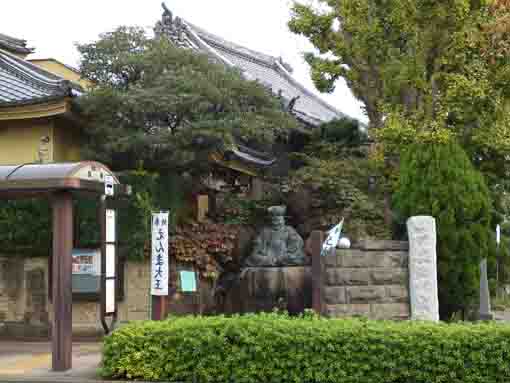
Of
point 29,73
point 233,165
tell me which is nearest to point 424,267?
point 233,165

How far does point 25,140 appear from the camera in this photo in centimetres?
1577

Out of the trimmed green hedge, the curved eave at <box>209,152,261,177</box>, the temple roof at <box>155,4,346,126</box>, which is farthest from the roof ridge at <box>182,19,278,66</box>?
the trimmed green hedge

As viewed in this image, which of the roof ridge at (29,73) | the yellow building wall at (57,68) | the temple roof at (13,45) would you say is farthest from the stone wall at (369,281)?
the yellow building wall at (57,68)

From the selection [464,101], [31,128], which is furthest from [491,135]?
[31,128]

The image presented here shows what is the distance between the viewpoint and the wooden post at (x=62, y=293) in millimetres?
10320

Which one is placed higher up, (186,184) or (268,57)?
(268,57)

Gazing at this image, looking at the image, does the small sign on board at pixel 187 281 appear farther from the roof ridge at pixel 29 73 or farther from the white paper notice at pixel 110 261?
the roof ridge at pixel 29 73

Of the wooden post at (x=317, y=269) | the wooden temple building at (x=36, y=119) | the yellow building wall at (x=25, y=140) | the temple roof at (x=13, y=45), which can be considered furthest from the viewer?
the temple roof at (x=13, y=45)

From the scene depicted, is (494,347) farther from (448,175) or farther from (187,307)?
(187,307)

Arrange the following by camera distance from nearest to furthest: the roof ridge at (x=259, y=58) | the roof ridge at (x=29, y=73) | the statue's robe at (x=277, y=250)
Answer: the statue's robe at (x=277, y=250) < the roof ridge at (x=29, y=73) < the roof ridge at (x=259, y=58)

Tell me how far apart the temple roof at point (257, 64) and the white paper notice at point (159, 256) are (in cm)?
1004

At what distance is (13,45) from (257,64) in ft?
37.6

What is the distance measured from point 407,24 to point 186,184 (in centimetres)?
600

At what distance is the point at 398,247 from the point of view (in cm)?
1293
